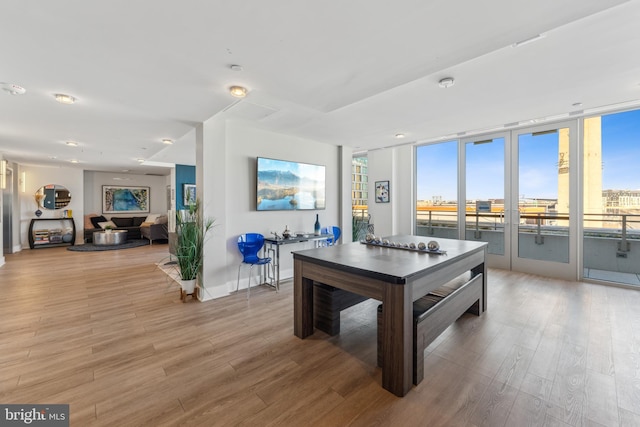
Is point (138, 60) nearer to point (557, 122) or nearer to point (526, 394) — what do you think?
point (526, 394)

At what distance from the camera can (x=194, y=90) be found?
281 centimetres

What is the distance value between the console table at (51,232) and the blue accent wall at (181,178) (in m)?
3.51

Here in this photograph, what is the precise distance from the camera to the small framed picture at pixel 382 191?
6551 mm

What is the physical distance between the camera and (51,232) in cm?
811

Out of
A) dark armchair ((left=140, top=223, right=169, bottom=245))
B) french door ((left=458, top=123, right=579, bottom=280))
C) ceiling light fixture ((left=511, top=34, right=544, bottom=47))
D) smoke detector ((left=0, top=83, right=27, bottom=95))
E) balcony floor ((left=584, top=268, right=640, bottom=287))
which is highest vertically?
ceiling light fixture ((left=511, top=34, right=544, bottom=47))

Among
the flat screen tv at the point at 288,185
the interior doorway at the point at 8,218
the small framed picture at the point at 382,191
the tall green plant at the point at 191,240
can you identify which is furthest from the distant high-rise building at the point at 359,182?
the interior doorway at the point at 8,218

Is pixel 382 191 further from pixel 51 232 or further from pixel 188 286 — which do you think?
pixel 51 232

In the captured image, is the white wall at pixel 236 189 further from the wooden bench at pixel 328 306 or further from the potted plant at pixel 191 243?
the wooden bench at pixel 328 306

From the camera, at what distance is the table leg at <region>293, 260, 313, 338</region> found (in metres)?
2.65

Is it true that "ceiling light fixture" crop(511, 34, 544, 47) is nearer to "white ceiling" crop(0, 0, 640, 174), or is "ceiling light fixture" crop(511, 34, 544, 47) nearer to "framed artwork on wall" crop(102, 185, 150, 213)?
"white ceiling" crop(0, 0, 640, 174)

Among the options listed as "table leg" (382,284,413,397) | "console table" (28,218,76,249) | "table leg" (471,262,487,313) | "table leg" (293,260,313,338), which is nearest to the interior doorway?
"console table" (28,218,76,249)

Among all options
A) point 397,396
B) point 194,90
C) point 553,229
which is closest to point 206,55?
point 194,90

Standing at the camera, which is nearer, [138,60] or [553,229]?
[138,60]

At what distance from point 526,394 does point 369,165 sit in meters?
5.57
